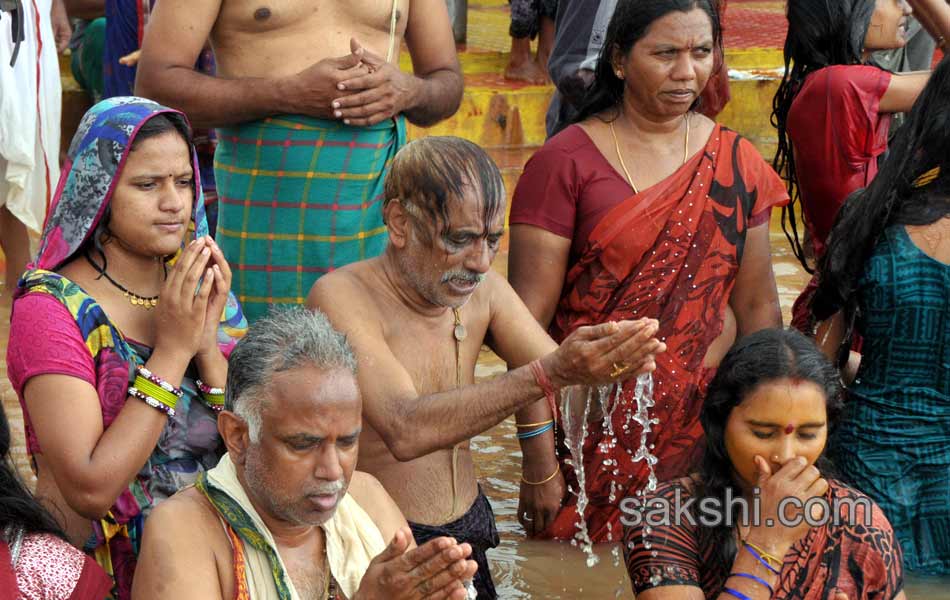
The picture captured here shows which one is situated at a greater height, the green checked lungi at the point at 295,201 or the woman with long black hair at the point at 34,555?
the green checked lungi at the point at 295,201

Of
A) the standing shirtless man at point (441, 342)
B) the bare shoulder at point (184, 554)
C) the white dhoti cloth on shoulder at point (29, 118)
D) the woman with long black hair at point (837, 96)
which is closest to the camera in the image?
the bare shoulder at point (184, 554)

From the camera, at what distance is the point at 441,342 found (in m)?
3.96

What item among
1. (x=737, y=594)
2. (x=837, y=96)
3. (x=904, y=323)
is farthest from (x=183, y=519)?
(x=837, y=96)

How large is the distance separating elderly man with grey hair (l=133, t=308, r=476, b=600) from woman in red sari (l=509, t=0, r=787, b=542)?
Answer: 145 cm

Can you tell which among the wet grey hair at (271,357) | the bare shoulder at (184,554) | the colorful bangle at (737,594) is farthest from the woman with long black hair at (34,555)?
the colorful bangle at (737,594)

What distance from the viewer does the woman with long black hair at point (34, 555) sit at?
113 inches

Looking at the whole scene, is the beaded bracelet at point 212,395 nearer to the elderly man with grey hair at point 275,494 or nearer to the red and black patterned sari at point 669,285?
the elderly man with grey hair at point 275,494

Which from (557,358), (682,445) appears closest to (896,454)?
(682,445)

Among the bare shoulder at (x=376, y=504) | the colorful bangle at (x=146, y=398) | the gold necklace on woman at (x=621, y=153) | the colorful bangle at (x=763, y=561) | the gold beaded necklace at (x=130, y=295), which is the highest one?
the gold necklace on woman at (x=621, y=153)

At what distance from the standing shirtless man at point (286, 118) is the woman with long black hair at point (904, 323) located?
59.3 inches

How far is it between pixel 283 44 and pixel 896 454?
232 centimetres

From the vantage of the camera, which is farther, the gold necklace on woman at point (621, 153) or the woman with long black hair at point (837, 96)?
the woman with long black hair at point (837, 96)

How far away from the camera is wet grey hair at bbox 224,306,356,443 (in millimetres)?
3029

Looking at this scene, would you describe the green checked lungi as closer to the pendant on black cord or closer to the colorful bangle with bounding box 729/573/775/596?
the pendant on black cord
